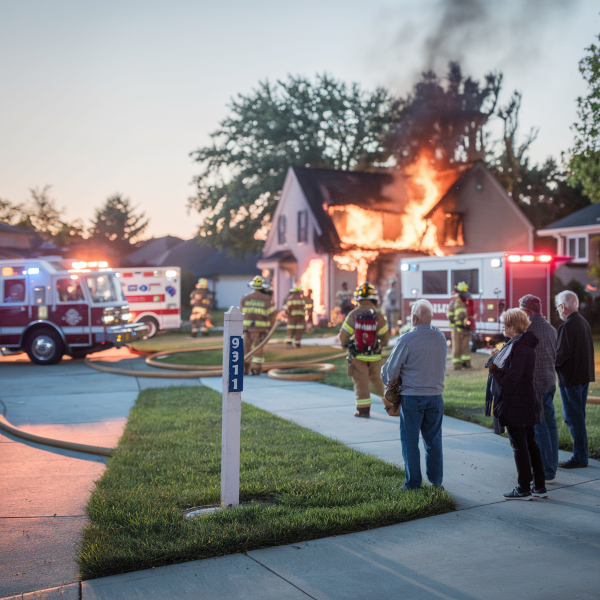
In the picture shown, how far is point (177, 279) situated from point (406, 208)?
1226 centimetres

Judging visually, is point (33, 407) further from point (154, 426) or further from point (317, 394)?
point (317, 394)

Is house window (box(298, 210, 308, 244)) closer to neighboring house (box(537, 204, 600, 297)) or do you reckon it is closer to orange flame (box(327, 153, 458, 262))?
orange flame (box(327, 153, 458, 262))

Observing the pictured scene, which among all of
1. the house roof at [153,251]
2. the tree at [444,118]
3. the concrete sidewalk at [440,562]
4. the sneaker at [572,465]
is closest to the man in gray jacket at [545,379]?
the concrete sidewalk at [440,562]

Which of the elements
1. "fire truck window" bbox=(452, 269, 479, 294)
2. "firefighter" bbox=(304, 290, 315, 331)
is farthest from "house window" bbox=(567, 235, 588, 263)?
"fire truck window" bbox=(452, 269, 479, 294)

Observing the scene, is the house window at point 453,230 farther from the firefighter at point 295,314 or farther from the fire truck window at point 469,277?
the firefighter at point 295,314

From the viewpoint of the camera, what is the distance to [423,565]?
3.81 metres

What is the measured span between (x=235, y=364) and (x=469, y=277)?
12.2m

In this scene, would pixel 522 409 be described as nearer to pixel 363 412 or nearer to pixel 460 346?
pixel 363 412

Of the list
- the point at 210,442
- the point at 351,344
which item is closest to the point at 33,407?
the point at 210,442

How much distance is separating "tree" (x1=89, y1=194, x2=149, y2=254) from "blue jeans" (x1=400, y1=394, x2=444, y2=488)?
252ft

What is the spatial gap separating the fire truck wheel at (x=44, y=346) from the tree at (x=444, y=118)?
27647 millimetres

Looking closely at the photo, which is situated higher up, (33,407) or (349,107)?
(349,107)

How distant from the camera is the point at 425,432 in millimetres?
5324

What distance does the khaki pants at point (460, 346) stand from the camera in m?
12.8
